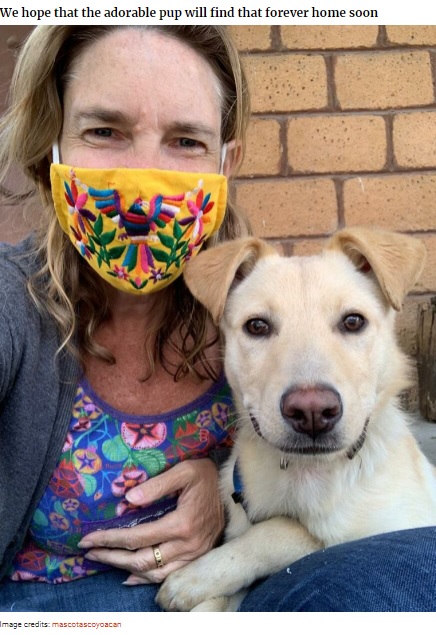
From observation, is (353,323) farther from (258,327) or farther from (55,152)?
(55,152)

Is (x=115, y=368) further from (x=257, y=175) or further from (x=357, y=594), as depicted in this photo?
(x=257, y=175)

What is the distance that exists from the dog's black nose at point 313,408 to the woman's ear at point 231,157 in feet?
3.01

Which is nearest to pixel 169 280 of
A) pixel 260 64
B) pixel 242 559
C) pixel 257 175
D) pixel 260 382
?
pixel 260 382

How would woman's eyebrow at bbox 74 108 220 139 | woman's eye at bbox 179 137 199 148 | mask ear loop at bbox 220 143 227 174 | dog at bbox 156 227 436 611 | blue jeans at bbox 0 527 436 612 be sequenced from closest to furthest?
blue jeans at bbox 0 527 436 612
dog at bbox 156 227 436 611
woman's eyebrow at bbox 74 108 220 139
woman's eye at bbox 179 137 199 148
mask ear loop at bbox 220 143 227 174

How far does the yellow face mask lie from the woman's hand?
58cm

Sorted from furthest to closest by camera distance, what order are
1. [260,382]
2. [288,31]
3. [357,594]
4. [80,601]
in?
1. [288,31]
2. [80,601]
3. [260,382]
4. [357,594]

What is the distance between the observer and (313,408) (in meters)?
1.57

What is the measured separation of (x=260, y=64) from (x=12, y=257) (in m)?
2.18

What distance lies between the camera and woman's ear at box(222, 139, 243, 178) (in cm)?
219

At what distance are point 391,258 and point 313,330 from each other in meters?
0.34

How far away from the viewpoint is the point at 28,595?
1.90 m

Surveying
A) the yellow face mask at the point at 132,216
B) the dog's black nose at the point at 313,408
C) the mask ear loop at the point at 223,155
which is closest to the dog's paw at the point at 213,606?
the dog's black nose at the point at 313,408

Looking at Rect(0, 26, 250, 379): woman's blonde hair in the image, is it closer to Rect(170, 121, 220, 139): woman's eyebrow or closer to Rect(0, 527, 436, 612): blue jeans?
Rect(170, 121, 220, 139): woman's eyebrow

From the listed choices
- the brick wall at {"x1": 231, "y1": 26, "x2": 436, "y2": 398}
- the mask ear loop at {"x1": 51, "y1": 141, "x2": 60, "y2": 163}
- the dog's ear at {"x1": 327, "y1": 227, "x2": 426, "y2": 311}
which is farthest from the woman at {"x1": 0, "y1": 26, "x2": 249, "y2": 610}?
the brick wall at {"x1": 231, "y1": 26, "x2": 436, "y2": 398}
